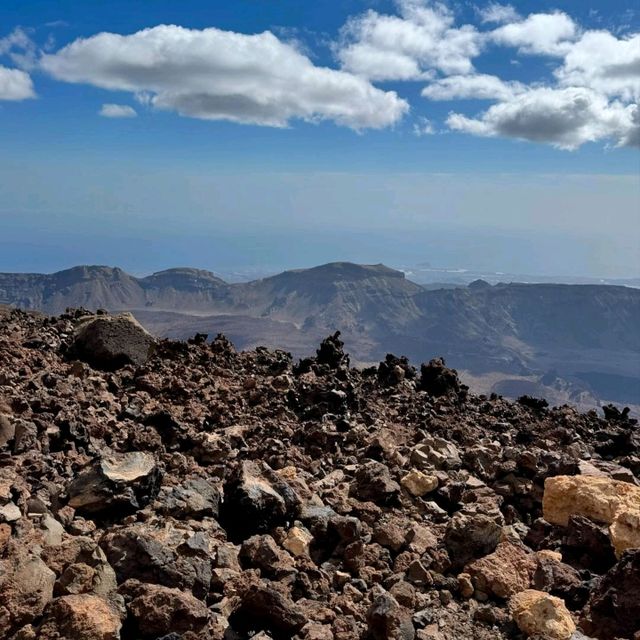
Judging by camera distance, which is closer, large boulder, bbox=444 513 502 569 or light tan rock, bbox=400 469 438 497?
large boulder, bbox=444 513 502 569

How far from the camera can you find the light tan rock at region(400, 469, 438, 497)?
402 inches

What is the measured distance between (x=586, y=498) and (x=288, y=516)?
14.4 feet

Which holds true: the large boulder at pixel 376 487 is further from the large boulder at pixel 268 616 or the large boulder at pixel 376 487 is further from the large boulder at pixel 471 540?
the large boulder at pixel 268 616

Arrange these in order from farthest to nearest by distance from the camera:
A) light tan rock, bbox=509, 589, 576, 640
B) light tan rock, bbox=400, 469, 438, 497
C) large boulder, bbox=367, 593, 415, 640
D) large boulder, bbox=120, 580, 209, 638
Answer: light tan rock, bbox=400, 469, 438, 497, light tan rock, bbox=509, 589, 576, 640, large boulder, bbox=367, 593, 415, 640, large boulder, bbox=120, 580, 209, 638

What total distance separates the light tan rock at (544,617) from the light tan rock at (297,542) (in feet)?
8.46

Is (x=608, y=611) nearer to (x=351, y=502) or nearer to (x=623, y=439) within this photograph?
(x=351, y=502)

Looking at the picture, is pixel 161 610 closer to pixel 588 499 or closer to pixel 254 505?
pixel 254 505

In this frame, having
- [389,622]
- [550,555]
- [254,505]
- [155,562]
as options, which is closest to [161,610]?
[155,562]

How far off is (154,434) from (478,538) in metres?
5.95

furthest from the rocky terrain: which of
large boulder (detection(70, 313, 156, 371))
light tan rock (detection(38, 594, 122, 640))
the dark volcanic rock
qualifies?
the dark volcanic rock

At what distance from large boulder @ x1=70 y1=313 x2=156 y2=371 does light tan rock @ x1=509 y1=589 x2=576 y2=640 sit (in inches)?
443

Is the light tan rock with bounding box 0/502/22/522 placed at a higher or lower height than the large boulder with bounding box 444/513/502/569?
higher

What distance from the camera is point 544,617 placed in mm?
6906

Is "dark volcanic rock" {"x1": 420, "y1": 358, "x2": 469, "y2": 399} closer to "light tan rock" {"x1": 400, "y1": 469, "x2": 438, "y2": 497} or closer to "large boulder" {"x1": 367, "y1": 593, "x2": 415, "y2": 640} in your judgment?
"light tan rock" {"x1": 400, "y1": 469, "x2": 438, "y2": 497}
